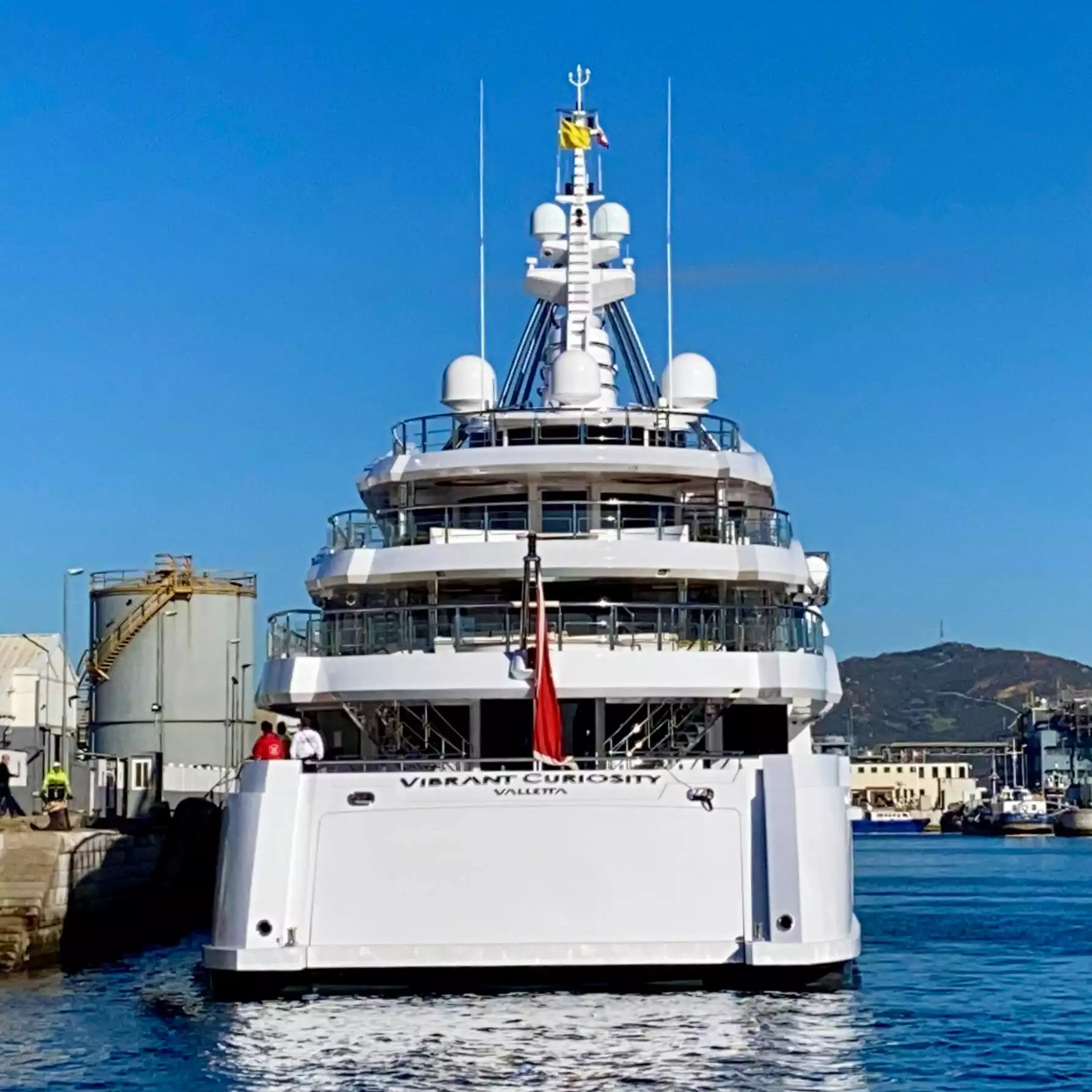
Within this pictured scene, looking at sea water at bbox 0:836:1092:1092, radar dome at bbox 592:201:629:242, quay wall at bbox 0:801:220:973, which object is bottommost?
sea water at bbox 0:836:1092:1092

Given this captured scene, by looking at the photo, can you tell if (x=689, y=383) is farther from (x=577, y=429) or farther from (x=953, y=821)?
(x=953, y=821)

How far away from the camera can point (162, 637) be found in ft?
193

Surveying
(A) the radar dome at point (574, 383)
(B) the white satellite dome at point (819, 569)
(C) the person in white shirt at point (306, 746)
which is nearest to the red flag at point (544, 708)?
(C) the person in white shirt at point (306, 746)

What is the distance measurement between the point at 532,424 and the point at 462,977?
950 cm

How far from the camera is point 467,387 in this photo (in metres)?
32.2

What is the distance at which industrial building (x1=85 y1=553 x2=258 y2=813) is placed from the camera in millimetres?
58281

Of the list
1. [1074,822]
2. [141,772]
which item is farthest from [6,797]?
[1074,822]

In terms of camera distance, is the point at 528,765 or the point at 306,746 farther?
the point at 528,765

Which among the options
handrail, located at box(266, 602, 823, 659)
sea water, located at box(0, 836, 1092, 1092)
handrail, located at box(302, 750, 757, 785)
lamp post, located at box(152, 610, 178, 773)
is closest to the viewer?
sea water, located at box(0, 836, 1092, 1092)

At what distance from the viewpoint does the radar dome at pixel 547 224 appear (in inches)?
1346

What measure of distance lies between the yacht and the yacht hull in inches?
1.1

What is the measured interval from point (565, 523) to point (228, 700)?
33.0 metres

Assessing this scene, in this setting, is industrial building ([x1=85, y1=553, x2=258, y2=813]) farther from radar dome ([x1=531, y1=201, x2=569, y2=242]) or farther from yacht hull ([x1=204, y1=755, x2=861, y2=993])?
yacht hull ([x1=204, y1=755, x2=861, y2=993])

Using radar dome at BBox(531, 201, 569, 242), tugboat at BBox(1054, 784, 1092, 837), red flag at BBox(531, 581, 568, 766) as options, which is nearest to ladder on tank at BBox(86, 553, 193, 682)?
radar dome at BBox(531, 201, 569, 242)
